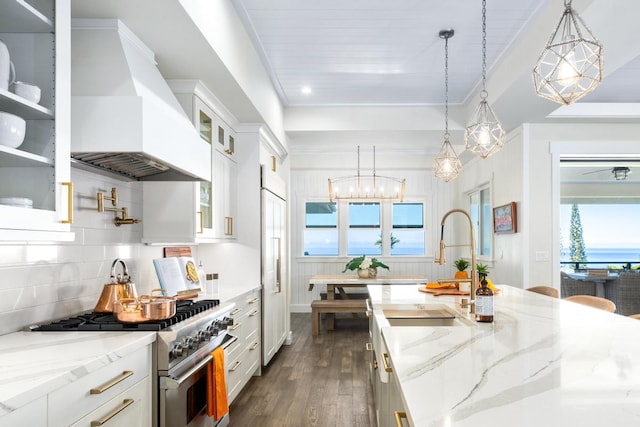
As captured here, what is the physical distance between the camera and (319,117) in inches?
229

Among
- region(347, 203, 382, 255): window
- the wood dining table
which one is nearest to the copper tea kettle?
the wood dining table

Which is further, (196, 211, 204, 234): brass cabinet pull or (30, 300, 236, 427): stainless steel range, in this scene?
(196, 211, 204, 234): brass cabinet pull

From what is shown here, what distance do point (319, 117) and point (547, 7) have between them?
9.77 feet

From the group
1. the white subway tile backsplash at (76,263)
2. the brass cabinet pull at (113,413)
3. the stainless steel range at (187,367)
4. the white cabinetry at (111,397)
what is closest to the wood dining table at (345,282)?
the white subway tile backsplash at (76,263)

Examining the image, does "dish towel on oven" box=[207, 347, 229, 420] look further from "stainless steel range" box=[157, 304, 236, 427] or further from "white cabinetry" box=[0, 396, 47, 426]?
"white cabinetry" box=[0, 396, 47, 426]

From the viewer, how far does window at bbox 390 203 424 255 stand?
26.8 feet

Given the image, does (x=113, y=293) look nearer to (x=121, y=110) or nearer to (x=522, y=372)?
(x=121, y=110)

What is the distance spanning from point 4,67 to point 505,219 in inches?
204

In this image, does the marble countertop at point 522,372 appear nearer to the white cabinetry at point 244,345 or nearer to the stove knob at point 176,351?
the stove knob at point 176,351

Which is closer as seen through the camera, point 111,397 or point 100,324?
point 111,397

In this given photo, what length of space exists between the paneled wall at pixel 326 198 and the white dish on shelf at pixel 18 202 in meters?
6.46

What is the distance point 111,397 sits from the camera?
5.70ft

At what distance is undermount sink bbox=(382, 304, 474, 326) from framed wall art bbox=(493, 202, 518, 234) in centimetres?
300

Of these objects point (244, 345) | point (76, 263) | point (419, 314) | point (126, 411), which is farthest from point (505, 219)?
point (126, 411)
